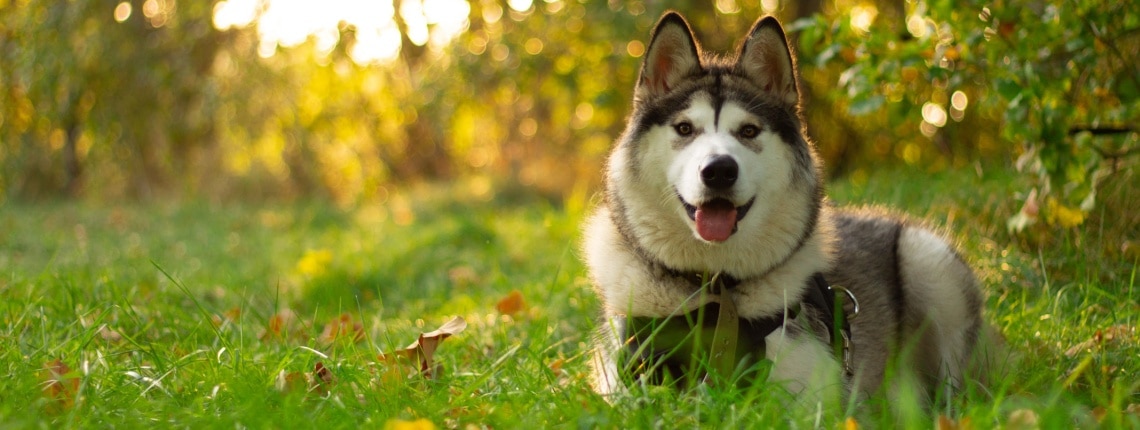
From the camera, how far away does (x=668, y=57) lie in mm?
2826

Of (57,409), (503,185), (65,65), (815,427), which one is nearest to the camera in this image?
(815,427)

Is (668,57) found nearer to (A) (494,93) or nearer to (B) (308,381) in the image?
(B) (308,381)

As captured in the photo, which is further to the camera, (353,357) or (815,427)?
(353,357)

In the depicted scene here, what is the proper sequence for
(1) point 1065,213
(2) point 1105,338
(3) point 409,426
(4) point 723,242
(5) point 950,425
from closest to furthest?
(3) point 409,426
(5) point 950,425
(4) point 723,242
(2) point 1105,338
(1) point 1065,213

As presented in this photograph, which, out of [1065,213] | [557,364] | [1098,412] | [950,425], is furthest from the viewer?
[1065,213]

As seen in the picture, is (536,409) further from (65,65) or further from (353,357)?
(65,65)

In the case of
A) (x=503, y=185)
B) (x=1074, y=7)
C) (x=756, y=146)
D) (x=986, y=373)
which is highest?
(x=1074, y=7)

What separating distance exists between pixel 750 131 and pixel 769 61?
325 millimetres

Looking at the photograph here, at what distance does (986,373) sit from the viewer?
2.73 m

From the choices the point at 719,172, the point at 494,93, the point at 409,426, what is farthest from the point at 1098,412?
the point at 494,93

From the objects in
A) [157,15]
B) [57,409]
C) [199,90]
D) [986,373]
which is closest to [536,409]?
[57,409]

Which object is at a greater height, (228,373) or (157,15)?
(157,15)

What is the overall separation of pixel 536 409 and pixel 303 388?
2.12ft

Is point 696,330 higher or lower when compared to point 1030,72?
lower
